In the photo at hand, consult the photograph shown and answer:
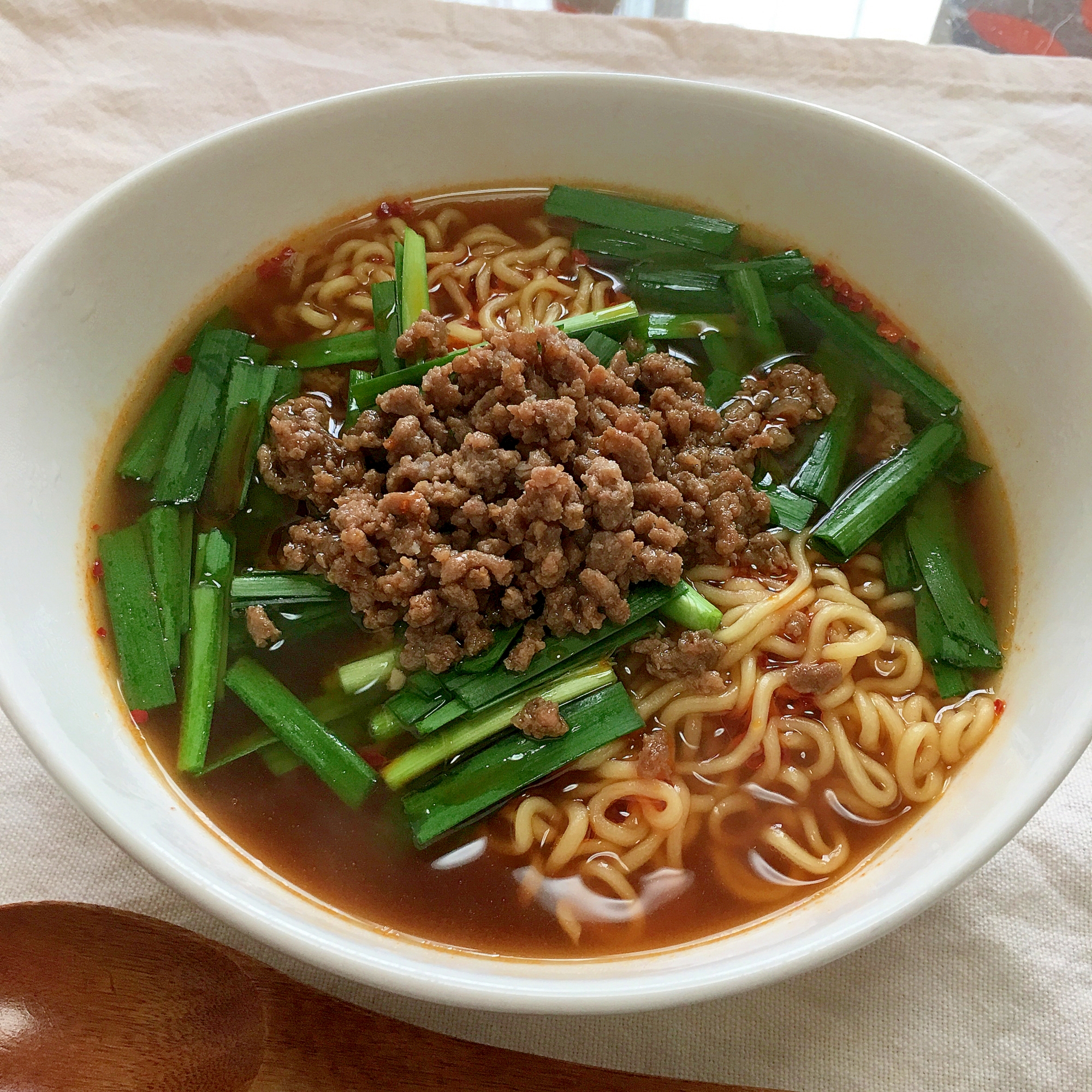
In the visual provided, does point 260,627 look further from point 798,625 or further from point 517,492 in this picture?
point 798,625

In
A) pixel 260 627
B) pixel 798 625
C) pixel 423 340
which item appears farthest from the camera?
pixel 423 340

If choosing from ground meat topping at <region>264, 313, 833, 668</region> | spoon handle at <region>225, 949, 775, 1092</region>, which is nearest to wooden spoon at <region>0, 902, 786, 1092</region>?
spoon handle at <region>225, 949, 775, 1092</region>

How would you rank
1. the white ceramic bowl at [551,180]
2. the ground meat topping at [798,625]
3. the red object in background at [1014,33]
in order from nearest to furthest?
the white ceramic bowl at [551,180]
the ground meat topping at [798,625]
the red object in background at [1014,33]

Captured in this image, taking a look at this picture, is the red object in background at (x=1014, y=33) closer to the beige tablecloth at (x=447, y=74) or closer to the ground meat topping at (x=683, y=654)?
the beige tablecloth at (x=447, y=74)

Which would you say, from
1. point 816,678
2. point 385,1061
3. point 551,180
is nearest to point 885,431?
point 816,678

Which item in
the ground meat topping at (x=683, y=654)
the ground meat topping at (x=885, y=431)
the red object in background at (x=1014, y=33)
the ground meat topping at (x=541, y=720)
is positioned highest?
the red object in background at (x=1014, y=33)

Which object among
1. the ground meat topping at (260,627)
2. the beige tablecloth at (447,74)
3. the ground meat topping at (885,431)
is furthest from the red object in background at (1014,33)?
the ground meat topping at (260,627)

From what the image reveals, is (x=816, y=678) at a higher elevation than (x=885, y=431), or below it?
below
